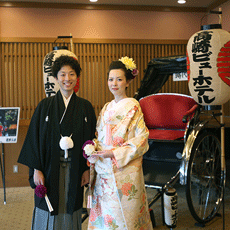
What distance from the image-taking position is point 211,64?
9.05ft

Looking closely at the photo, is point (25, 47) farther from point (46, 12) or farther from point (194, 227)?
point (194, 227)

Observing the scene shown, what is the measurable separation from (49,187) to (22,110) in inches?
133

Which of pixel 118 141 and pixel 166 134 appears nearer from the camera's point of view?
pixel 118 141

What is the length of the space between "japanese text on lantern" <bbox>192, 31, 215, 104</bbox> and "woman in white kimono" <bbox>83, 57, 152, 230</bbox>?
1.04 m

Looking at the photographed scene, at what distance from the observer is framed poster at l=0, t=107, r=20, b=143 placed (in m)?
4.07

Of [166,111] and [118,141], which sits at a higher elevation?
[166,111]

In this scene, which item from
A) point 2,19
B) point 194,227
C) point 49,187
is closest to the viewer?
point 49,187

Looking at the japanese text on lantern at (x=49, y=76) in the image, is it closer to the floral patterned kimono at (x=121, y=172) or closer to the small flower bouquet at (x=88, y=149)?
the floral patterned kimono at (x=121, y=172)

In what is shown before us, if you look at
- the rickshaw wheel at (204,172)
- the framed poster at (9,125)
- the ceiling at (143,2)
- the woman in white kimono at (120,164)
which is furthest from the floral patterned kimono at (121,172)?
the ceiling at (143,2)

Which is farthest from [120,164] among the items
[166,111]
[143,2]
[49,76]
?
[143,2]

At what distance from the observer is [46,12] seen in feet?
16.6

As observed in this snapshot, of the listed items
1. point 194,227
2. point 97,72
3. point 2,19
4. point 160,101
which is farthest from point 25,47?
point 194,227

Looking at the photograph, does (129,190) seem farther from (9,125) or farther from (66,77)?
(9,125)

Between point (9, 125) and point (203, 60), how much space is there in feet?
9.46
